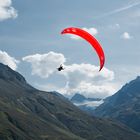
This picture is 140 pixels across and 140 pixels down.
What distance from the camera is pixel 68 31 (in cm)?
6131

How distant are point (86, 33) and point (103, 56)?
14.0 ft

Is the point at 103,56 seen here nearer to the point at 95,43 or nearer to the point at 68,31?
the point at 95,43

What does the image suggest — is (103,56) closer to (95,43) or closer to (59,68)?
(95,43)

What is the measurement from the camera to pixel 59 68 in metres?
63.1

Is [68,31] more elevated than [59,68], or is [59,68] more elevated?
[68,31]

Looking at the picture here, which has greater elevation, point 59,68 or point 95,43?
point 95,43

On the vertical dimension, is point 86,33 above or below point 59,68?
above

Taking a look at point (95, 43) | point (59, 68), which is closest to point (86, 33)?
point (95, 43)

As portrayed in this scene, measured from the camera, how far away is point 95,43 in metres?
60.4

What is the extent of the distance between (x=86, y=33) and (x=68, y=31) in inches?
111

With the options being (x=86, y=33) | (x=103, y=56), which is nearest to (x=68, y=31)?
(x=86, y=33)

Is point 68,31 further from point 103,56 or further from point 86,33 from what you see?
point 103,56

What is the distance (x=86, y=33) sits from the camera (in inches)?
2387

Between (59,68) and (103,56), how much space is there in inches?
287
